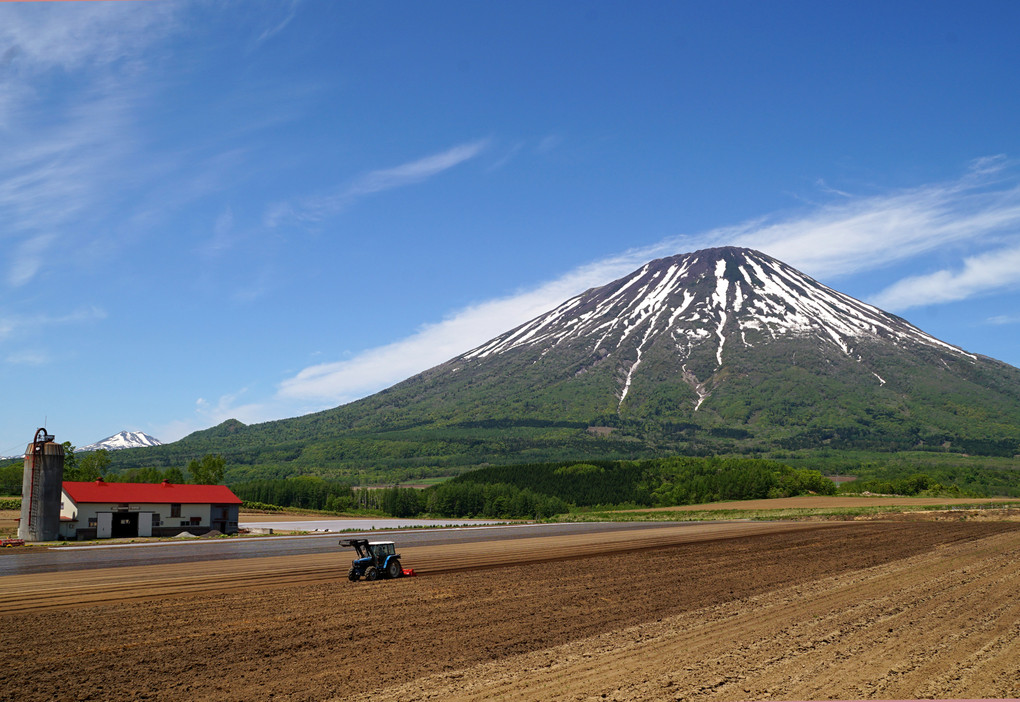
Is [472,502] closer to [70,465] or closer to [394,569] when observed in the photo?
[70,465]

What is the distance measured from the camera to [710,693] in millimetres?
15133

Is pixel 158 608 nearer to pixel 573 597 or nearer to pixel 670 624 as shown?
pixel 573 597

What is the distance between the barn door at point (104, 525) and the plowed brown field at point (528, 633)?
3730 centimetres

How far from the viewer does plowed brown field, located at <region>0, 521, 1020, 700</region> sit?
51.7 ft

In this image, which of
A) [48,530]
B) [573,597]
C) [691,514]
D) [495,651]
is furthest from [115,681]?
[691,514]

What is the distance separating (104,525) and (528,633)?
6218cm

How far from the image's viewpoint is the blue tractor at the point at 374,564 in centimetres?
3300

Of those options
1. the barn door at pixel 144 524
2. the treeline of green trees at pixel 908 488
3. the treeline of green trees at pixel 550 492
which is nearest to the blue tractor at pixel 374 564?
the barn door at pixel 144 524

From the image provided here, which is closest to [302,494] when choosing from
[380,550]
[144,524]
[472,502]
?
[472,502]

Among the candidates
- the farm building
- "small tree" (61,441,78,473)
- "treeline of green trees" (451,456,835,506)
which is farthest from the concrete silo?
"treeline of green trees" (451,456,835,506)

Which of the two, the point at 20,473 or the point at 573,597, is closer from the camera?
the point at 573,597

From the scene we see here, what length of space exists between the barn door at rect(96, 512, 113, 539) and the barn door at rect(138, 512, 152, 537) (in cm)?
279

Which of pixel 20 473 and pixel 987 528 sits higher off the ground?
pixel 20 473

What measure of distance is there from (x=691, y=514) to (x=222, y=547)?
78.6 metres
